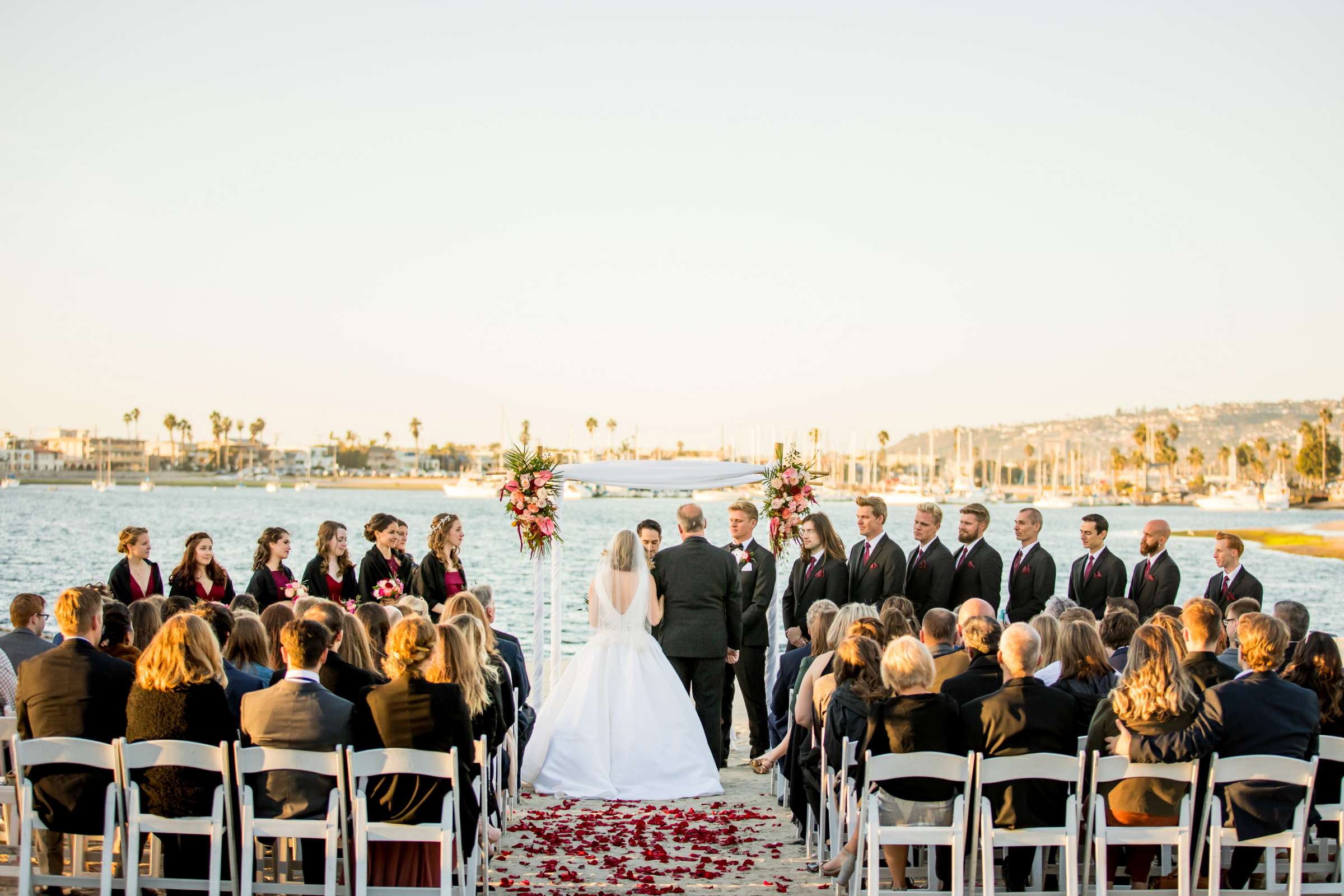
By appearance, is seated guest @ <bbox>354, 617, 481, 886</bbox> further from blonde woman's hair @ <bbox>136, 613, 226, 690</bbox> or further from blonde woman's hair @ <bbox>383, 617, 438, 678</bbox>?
blonde woman's hair @ <bbox>136, 613, 226, 690</bbox>

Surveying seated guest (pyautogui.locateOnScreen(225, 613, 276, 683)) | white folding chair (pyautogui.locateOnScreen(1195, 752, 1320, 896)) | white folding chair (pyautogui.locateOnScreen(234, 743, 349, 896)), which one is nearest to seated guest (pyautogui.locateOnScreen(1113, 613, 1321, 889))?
white folding chair (pyautogui.locateOnScreen(1195, 752, 1320, 896))

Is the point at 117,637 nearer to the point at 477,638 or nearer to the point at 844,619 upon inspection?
the point at 477,638

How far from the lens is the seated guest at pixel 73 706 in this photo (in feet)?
17.0

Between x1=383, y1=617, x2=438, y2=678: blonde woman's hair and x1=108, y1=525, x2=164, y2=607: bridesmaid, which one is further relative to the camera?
x1=108, y1=525, x2=164, y2=607: bridesmaid

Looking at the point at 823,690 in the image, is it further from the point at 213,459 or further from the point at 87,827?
the point at 213,459

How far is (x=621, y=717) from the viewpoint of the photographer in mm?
8305

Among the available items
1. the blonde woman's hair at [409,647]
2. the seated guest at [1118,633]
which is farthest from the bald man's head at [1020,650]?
the blonde woman's hair at [409,647]

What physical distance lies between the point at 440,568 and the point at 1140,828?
5.79 meters

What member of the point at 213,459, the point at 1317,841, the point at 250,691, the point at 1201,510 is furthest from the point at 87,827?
the point at 213,459

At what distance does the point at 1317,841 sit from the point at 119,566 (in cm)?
827

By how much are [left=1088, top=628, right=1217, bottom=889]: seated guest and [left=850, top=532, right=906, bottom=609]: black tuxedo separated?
3938 millimetres

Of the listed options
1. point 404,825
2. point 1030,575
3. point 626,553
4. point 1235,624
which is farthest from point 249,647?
point 1030,575

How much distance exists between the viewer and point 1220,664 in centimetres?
572

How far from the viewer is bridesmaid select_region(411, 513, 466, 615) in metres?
9.17
